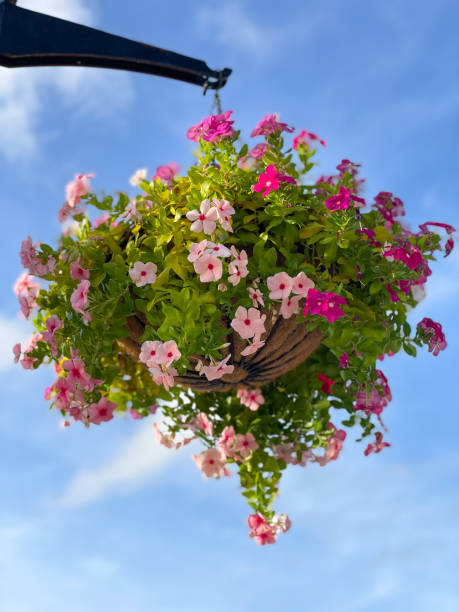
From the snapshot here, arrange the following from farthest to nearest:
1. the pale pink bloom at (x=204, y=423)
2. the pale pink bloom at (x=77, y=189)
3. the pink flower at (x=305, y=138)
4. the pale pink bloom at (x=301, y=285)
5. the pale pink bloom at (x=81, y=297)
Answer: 1. the pale pink bloom at (x=204, y=423)
2. the pink flower at (x=305, y=138)
3. the pale pink bloom at (x=77, y=189)
4. the pale pink bloom at (x=81, y=297)
5. the pale pink bloom at (x=301, y=285)

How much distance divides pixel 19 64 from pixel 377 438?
1.82 meters

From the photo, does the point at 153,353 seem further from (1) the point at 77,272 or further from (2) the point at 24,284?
(2) the point at 24,284

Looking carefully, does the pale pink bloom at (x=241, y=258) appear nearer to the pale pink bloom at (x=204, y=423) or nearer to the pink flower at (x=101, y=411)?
the pink flower at (x=101, y=411)

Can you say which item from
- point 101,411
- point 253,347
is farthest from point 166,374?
point 101,411

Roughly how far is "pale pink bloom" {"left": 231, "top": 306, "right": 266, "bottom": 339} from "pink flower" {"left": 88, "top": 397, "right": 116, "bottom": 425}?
80 cm

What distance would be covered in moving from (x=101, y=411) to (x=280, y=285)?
0.91 metres

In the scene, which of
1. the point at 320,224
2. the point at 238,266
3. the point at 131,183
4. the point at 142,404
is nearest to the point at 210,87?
the point at 131,183

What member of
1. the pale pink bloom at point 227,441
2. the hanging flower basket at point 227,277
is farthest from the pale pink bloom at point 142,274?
the pale pink bloom at point 227,441

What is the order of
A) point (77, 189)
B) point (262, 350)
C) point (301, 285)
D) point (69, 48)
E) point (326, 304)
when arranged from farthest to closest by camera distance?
point (77, 189), point (69, 48), point (262, 350), point (301, 285), point (326, 304)

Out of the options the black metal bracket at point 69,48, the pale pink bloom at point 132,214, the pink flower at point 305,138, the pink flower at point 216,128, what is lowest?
the pale pink bloom at point 132,214

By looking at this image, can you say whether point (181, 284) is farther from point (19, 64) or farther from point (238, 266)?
point (19, 64)

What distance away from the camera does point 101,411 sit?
2260mm

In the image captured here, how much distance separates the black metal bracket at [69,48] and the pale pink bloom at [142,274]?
0.78 m

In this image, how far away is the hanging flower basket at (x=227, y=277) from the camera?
1.66m
